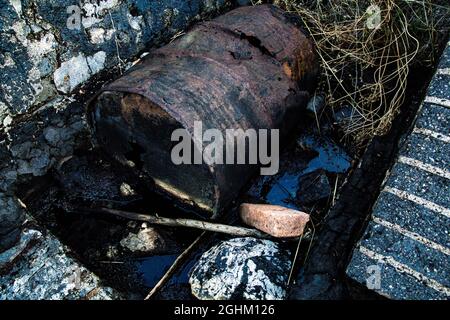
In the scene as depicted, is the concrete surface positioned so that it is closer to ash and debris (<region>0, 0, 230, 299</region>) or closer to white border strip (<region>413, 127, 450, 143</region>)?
white border strip (<region>413, 127, 450, 143</region>)

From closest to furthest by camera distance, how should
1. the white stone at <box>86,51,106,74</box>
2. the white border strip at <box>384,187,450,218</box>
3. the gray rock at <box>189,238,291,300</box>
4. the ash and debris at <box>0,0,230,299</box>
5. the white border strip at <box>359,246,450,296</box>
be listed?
the white border strip at <box>359,246,450,296</box> → the white border strip at <box>384,187,450,218</box> → the gray rock at <box>189,238,291,300</box> → the ash and debris at <box>0,0,230,299</box> → the white stone at <box>86,51,106,74</box>

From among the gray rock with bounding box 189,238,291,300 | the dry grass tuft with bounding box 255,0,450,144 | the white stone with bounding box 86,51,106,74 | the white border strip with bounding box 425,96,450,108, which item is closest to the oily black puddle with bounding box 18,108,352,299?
the gray rock with bounding box 189,238,291,300

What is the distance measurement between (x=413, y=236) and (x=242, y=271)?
75 centimetres

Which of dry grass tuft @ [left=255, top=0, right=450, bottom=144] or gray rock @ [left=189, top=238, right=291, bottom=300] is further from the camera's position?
dry grass tuft @ [left=255, top=0, right=450, bottom=144]

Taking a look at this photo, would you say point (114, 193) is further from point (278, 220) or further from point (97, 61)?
point (278, 220)

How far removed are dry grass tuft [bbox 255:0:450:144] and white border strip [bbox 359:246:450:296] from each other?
0.98 metres

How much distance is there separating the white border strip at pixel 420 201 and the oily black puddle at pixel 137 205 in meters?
0.45

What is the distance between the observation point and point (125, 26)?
2316 millimetres

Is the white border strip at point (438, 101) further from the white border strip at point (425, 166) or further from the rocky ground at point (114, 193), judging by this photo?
the white border strip at point (425, 166)

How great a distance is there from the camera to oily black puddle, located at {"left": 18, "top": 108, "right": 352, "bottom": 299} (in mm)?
2064

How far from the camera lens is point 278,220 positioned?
199cm

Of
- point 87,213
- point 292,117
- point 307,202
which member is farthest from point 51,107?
point 307,202

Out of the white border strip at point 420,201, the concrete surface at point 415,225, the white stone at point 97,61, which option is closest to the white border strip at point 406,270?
the concrete surface at point 415,225

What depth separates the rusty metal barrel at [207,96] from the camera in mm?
1849
